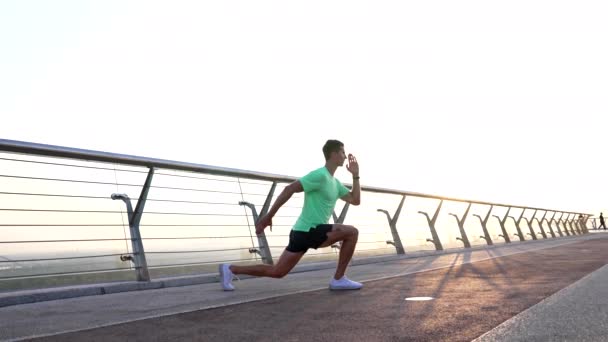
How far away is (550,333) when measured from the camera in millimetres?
3141

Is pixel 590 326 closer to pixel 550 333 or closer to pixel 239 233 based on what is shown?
pixel 550 333

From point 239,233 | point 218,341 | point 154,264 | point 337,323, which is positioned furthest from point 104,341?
point 239,233

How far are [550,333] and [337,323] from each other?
1.16 metres

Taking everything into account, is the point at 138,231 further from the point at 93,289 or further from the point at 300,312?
the point at 300,312

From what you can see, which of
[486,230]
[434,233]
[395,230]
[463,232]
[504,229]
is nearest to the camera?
[395,230]

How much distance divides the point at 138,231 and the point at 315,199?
6.23 feet

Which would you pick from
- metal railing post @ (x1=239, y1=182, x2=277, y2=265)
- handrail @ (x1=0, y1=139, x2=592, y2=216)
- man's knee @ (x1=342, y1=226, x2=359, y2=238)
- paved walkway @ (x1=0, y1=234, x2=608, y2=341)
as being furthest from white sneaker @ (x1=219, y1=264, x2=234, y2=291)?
metal railing post @ (x1=239, y1=182, x2=277, y2=265)

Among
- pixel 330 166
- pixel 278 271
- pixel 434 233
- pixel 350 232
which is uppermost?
pixel 330 166

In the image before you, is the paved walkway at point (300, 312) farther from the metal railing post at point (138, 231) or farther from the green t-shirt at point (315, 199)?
the green t-shirt at point (315, 199)

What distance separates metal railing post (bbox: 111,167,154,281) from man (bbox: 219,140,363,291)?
881 mm

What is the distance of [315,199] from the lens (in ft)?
20.6

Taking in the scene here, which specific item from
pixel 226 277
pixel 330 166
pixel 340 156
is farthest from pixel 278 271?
pixel 340 156

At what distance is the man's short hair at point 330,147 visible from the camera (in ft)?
21.2

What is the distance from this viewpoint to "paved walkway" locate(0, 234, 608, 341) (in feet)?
11.2
